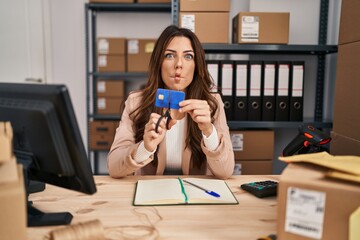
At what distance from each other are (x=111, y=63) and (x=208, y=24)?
116cm

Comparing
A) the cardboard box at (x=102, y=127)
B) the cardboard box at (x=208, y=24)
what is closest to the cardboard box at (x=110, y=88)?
the cardboard box at (x=102, y=127)

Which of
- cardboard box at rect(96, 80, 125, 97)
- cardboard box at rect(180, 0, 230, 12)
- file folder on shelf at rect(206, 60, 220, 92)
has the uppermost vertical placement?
cardboard box at rect(180, 0, 230, 12)

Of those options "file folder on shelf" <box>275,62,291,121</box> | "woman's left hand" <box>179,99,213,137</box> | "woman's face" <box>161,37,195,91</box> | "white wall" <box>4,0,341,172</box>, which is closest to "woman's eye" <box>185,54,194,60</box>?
"woman's face" <box>161,37,195,91</box>

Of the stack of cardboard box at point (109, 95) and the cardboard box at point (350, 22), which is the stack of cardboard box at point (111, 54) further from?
the cardboard box at point (350, 22)

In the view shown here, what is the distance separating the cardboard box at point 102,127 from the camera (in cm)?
A: 288

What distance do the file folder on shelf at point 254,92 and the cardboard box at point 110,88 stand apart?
126cm

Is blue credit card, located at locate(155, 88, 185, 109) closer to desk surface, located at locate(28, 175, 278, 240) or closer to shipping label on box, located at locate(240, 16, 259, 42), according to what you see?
desk surface, located at locate(28, 175, 278, 240)

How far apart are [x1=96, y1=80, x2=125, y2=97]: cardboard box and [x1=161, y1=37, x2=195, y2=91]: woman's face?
1.50 m

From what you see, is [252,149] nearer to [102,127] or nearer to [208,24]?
[208,24]

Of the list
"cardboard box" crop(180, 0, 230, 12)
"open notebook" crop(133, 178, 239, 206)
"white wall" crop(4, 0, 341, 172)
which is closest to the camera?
"open notebook" crop(133, 178, 239, 206)

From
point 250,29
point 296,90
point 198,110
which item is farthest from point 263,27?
point 198,110

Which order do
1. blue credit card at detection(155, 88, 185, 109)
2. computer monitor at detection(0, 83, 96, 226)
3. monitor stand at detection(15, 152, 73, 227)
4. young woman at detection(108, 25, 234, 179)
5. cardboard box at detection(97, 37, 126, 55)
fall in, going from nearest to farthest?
computer monitor at detection(0, 83, 96, 226), monitor stand at detection(15, 152, 73, 227), blue credit card at detection(155, 88, 185, 109), young woman at detection(108, 25, 234, 179), cardboard box at detection(97, 37, 126, 55)

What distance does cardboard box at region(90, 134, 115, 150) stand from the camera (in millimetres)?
2918

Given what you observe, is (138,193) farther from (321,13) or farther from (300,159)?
(321,13)
